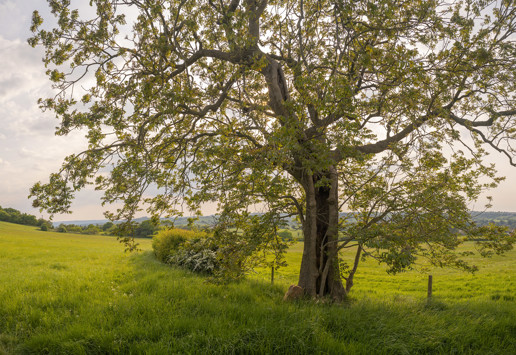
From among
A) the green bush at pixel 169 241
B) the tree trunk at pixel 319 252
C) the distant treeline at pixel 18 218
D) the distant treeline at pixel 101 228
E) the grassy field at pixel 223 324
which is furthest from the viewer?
the distant treeline at pixel 18 218

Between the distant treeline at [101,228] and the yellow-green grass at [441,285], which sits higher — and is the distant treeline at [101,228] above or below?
above

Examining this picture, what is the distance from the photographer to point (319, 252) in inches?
362

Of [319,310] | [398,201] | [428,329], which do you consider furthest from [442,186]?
[319,310]

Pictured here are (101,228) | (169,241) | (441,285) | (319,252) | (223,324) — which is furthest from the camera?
(169,241)

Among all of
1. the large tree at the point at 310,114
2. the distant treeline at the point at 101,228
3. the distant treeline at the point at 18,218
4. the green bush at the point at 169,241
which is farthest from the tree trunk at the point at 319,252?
the distant treeline at the point at 18,218

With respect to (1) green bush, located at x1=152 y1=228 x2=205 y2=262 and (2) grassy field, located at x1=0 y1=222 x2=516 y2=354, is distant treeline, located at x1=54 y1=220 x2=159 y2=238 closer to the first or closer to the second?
(2) grassy field, located at x1=0 y1=222 x2=516 y2=354

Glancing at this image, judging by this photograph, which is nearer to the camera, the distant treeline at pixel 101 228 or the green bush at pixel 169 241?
the distant treeline at pixel 101 228

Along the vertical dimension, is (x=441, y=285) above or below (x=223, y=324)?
below

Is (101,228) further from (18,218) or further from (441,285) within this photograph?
(18,218)

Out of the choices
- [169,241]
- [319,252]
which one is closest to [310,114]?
[319,252]

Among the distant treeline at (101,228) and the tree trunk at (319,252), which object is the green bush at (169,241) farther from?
the tree trunk at (319,252)

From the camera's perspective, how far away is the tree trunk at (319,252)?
8.45m

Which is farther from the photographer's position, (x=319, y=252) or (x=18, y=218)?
(x=18, y=218)

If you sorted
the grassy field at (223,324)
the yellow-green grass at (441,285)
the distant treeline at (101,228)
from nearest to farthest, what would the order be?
the grassy field at (223,324) → the distant treeline at (101,228) → the yellow-green grass at (441,285)
